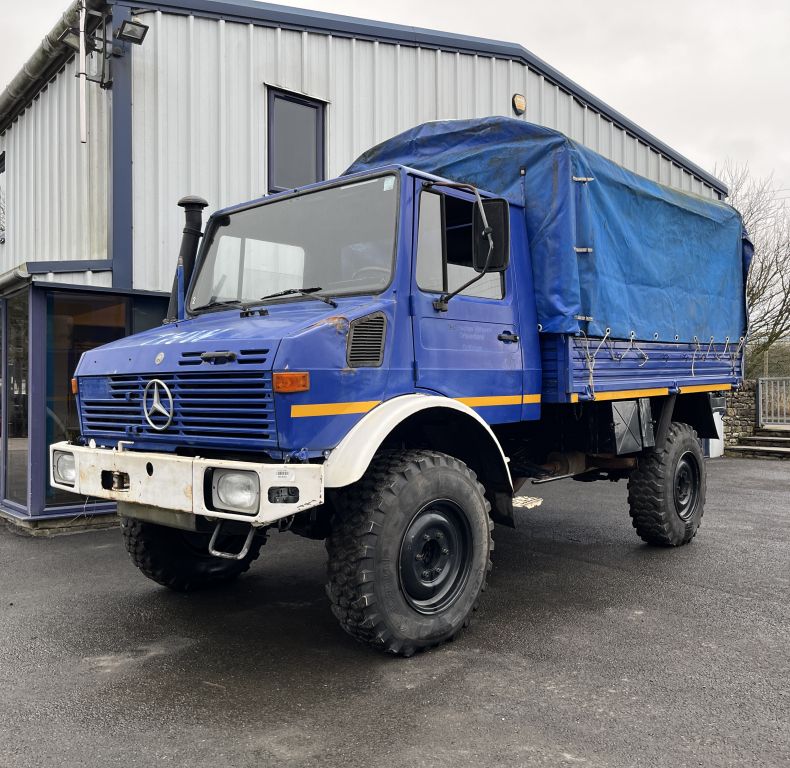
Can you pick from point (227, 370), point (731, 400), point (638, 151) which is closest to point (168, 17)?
point (227, 370)

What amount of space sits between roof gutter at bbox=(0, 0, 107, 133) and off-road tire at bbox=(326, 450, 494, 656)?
6606mm

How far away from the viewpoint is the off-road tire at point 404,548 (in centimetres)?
366

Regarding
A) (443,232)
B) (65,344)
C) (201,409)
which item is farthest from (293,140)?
(201,409)

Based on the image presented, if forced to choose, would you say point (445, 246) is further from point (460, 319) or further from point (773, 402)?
point (773, 402)

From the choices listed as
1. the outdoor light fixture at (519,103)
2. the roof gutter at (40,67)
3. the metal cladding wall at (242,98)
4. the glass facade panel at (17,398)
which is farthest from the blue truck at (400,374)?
the outdoor light fixture at (519,103)

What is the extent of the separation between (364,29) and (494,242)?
6.64 m

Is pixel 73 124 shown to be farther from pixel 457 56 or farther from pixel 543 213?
pixel 543 213

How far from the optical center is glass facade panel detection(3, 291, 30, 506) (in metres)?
7.49

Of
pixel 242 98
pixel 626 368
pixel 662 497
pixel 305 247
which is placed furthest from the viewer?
pixel 242 98

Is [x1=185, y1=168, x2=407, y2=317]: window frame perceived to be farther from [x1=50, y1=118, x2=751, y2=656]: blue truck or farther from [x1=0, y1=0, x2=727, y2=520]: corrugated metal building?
[x1=0, y1=0, x2=727, y2=520]: corrugated metal building

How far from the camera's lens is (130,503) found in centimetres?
403

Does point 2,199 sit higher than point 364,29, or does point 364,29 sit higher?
point 364,29

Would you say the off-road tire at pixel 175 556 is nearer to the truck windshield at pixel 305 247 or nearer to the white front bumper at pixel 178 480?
the white front bumper at pixel 178 480

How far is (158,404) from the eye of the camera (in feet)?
12.8
